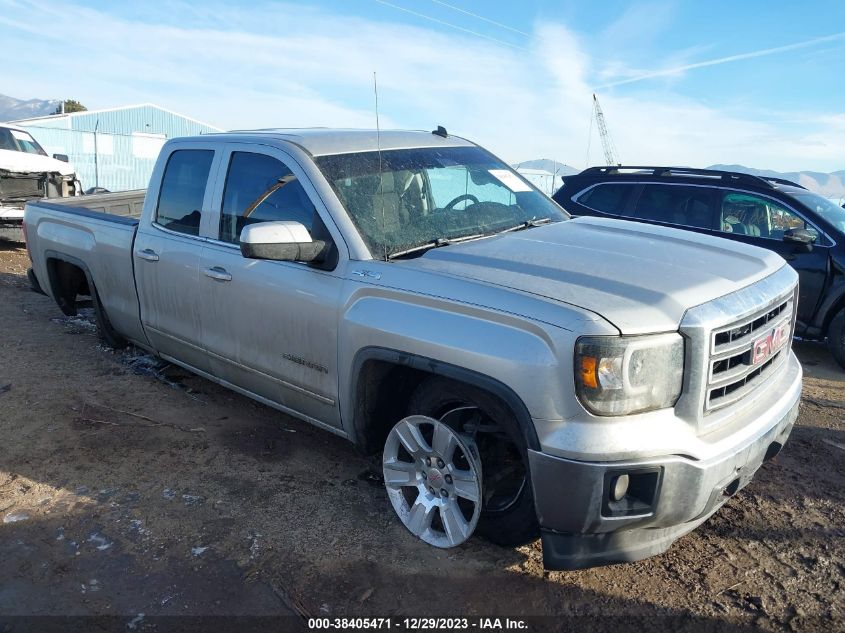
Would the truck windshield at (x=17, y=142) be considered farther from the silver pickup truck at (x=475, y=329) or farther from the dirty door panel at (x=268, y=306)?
the dirty door panel at (x=268, y=306)

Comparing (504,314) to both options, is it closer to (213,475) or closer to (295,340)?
(295,340)

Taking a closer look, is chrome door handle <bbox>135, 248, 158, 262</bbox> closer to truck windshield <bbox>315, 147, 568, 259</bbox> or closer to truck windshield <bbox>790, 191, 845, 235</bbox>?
truck windshield <bbox>315, 147, 568, 259</bbox>

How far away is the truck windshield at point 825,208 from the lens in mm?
6727

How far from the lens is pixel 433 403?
120 inches

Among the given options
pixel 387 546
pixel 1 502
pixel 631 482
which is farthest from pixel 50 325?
pixel 631 482

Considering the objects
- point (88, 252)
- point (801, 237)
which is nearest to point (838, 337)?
point (801, 237)

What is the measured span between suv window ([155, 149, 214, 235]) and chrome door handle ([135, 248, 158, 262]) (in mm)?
197

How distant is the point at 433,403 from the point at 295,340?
0.93 metres

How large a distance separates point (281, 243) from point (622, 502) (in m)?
1.91

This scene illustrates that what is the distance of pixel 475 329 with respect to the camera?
8.93 feet

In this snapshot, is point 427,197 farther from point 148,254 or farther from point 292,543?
point 148,254

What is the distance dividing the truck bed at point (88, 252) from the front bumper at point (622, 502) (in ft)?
11.8

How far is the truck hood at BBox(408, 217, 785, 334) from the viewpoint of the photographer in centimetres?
257

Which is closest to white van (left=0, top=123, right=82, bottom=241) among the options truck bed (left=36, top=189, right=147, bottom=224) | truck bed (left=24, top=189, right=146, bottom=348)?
truck bed (left=36, top=189, right=147, bottom=224)
